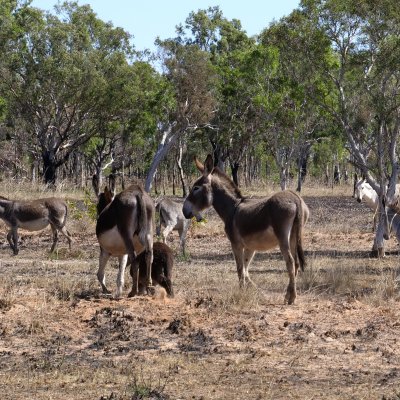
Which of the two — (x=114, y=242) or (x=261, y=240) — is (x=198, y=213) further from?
(x=114, y=242)

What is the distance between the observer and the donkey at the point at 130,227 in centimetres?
1173

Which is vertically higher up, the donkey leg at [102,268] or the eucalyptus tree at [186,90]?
the eucalyptus tree at [186,90]

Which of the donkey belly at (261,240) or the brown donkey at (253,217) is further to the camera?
the donkey belly at (261,240)

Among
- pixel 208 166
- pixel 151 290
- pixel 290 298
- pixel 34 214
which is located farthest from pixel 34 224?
pixel 290 298

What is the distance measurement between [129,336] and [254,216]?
3130 millimetres

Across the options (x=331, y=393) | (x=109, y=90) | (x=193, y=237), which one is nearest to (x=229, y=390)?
(x=331, y=393)

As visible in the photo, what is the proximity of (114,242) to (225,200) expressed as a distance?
192 cm

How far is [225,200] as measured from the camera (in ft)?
42.6

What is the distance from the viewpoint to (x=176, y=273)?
51.3ft

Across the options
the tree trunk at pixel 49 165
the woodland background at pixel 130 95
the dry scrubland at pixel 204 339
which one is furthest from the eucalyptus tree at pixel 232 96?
the dry scrubland at pixel 204 339

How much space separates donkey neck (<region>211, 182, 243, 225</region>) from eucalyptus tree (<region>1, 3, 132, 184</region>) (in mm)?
32652

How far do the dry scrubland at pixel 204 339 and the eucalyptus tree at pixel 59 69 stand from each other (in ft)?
102

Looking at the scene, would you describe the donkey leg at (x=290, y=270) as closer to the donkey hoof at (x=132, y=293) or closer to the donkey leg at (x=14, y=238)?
the donkey hoof at (x=132, y=293)

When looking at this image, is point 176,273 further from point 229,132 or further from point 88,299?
point 229,132
